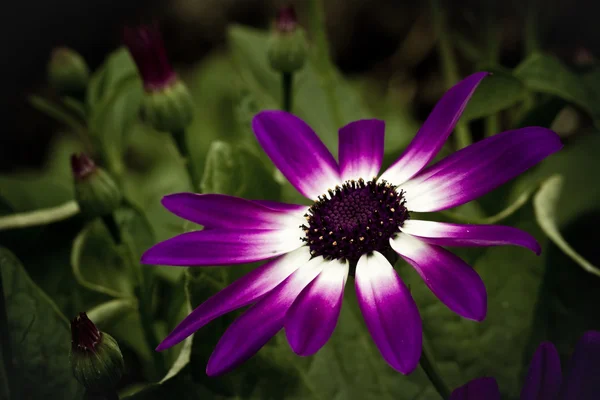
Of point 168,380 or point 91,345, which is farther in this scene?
point 168,380

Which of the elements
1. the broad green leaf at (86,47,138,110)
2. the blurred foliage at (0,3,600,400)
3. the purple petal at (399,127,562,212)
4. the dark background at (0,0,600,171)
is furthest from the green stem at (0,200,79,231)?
the dark background at (0,0,600,171)

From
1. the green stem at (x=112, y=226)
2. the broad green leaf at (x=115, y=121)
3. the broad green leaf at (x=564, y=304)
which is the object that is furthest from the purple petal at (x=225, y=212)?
the broad green leaf at (x=115, y=121)

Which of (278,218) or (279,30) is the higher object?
(279,30)

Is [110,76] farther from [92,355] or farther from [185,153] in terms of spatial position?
[92,355]

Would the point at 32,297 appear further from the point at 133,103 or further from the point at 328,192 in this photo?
the point at 133,103

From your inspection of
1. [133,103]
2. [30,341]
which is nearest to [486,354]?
[30,341]

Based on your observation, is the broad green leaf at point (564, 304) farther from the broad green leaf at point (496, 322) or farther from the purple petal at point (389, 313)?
the purple petal at point (389, 313)
